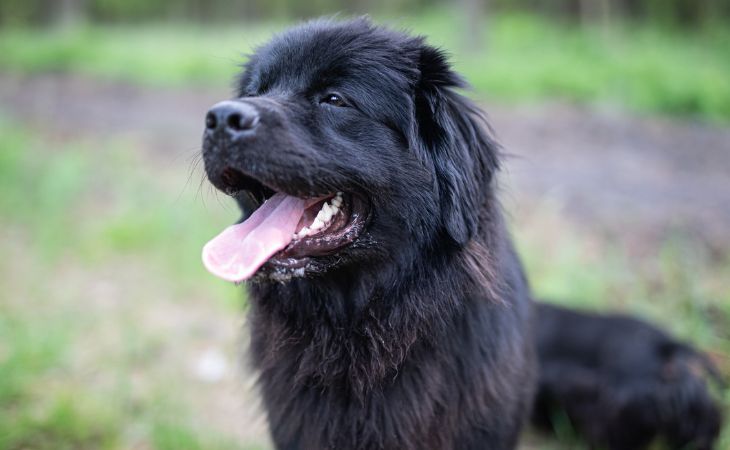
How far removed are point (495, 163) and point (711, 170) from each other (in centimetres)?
532

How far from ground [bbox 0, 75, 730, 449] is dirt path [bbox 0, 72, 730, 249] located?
3 cm

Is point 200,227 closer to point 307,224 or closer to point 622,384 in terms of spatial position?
point 307,224

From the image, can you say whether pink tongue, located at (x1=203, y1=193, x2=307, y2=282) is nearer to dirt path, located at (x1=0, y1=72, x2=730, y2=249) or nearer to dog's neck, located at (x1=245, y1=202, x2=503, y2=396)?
dog's neck, located at (x1=245, y1=202, x2=503, y2=396)

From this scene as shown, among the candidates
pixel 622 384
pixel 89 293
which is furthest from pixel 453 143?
pixel 89 293

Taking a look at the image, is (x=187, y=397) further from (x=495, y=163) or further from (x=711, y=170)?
(x=711, y=170)

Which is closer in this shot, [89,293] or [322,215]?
[322,215]

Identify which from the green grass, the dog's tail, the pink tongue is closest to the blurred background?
the green grass

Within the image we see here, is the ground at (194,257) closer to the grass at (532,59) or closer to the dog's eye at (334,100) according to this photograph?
the dog's eye at (334,100)

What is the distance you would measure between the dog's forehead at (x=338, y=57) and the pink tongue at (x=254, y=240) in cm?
50

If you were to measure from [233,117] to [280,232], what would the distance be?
0.47 metres

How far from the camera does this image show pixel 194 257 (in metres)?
5.13

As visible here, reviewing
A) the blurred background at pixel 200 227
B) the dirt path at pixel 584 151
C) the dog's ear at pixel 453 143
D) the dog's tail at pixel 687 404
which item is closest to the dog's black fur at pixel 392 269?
the dog's ear at pixel 453 143

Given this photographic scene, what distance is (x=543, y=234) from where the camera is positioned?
5.18 m

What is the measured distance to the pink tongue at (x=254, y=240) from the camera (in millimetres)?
2014
